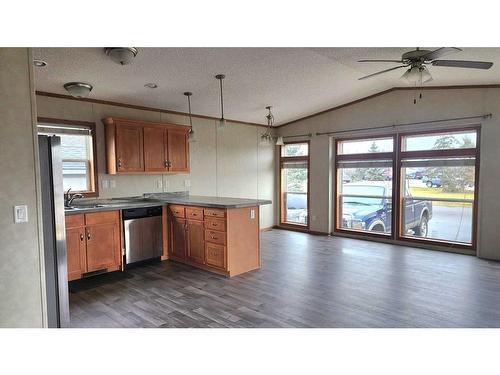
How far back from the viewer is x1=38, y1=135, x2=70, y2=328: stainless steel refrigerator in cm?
211

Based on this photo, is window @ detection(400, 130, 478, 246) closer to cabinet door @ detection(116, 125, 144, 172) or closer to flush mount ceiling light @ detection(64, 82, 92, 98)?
cabinet door @ detection(116, 125, 144, 172)

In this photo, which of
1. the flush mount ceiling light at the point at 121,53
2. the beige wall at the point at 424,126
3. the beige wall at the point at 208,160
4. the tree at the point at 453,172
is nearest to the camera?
the flush mount ceiling light at the point at 121,53

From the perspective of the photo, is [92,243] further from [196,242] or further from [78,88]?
[78,88]

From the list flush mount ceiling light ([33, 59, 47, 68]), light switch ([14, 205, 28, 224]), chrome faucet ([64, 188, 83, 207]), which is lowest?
chrome faucet ([64, 188, 83, 207])

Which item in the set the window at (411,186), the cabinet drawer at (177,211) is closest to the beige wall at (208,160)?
the cabinet drawer at (177,211)

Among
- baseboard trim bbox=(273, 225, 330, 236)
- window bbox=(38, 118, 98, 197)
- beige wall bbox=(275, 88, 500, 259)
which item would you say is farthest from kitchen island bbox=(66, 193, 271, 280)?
beige wall bbox=(275, 88, 500, 259)

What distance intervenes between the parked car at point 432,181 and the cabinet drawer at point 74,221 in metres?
5.29

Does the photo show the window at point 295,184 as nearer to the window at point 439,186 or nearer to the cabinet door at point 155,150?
the window at point 439,186

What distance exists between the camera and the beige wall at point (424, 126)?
15.2 feet

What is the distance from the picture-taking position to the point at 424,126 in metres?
5.21

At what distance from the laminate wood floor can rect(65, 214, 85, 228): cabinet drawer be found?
2.34ft

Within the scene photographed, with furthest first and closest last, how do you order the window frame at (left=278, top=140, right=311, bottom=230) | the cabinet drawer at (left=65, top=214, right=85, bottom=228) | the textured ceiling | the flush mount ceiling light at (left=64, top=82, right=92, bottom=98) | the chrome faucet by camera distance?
the window frame at (left=278, top=140, right=311, bottom=230) → the chrome faucet → the flush mount ceiling light at (left=64, top=82, right=92, bottom=98) → the cabinet drawer at (left=65, top=214, right=85, bottom=228) → the textured ceiling

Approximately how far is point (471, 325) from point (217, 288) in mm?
2434
